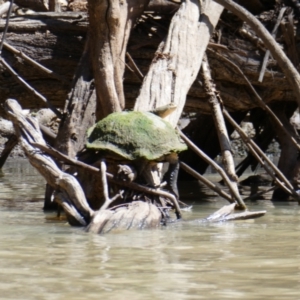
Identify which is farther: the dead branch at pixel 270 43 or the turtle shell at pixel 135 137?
the dead branch at pixel 270 43

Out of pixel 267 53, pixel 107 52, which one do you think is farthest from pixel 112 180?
pixel 267 53

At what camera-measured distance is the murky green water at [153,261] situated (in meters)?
2.97

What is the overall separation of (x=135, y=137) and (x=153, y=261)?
5.41ft

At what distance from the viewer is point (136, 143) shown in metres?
5.12

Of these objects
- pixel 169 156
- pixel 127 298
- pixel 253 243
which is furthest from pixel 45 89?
pixel 127 298

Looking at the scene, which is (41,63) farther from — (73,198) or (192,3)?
(73,198)

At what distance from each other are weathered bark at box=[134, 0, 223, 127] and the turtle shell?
44cm

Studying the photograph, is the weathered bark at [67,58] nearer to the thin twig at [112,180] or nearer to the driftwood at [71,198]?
the driftwood at [71,198]

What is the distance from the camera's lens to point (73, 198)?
4.96m

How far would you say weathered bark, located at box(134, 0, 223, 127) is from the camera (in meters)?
5.85

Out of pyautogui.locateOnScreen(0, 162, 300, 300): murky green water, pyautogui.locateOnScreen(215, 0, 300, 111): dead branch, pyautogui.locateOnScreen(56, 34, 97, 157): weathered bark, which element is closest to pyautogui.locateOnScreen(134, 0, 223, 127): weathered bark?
pyautogui.locateOnScreen(215, 0, 300, 111): dead branch

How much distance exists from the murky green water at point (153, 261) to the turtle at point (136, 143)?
46 centimetres

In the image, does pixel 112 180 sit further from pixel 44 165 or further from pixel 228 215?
pixel 228 215

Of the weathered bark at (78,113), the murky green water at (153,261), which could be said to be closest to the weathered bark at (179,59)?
the weathered bark at (78,113)
